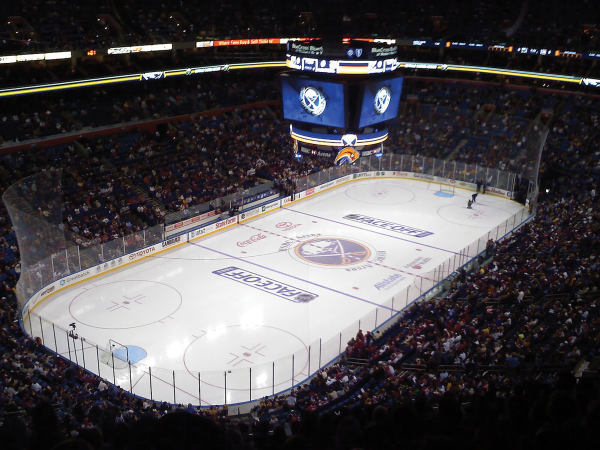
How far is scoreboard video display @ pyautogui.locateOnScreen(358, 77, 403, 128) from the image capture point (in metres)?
19.5

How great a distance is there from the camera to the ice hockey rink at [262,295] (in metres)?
17.7

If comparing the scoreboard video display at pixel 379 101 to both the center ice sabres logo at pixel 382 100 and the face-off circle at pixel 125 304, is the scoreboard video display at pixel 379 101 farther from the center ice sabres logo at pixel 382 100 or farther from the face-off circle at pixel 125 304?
the face-off circle at pixel 125 304

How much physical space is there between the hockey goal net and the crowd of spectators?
73cm

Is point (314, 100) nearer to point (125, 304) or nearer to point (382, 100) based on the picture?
point (382, 100)

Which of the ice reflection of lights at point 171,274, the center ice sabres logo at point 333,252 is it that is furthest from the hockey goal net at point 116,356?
the center ice sabres logo at point 333,252

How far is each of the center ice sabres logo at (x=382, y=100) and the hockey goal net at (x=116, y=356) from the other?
10846 millimetres

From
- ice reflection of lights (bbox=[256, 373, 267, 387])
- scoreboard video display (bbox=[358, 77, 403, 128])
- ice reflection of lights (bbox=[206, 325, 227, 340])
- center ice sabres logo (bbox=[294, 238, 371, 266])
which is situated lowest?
center ice sabres logo (bbox=[294, 238, 371, 266])

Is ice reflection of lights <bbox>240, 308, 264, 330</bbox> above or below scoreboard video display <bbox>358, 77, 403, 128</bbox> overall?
below

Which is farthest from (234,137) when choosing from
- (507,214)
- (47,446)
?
(47,446)

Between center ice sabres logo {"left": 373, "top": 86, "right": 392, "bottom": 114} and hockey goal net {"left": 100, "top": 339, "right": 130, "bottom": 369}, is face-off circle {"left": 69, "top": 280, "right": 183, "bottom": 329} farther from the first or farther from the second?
center ice sabres logo {"left": 373, "top": 86, "right": 392, "bottom": 114}

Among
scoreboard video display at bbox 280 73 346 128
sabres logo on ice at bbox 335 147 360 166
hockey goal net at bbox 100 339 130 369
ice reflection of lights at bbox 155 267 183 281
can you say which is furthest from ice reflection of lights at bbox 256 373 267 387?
ice reflection of lights at bbox 155 267 183 281

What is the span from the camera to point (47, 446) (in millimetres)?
4020

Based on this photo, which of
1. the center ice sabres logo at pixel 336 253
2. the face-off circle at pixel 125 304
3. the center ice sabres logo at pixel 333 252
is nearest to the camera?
the face-off circle at pixel 125 304

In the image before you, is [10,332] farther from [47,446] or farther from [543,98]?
[543,98]
